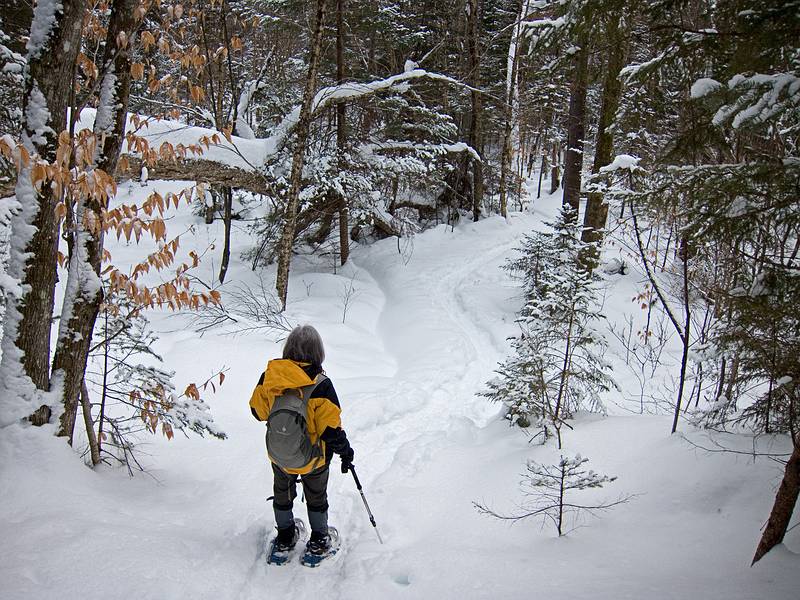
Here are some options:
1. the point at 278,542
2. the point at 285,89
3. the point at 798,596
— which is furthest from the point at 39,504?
the point at 285,89

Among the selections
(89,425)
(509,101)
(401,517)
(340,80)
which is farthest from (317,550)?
(509,101)

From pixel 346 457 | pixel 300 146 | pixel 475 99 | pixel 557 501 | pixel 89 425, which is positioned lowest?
pixel 557 501

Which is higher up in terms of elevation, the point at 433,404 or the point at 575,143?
the point at 575,143

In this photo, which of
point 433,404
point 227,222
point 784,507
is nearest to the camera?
point 784,507

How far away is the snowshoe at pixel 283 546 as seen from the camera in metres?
3.67

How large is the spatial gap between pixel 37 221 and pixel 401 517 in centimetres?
384

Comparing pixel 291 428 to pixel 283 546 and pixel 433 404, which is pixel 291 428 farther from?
pixel 433 404

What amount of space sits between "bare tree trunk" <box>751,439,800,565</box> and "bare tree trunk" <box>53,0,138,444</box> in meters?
4.78

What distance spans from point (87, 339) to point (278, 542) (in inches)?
88.6

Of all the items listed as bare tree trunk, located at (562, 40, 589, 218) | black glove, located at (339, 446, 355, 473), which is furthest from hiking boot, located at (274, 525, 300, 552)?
bare tree trunk, located at (562, 40, 589, 218)

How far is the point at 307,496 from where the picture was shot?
379cm

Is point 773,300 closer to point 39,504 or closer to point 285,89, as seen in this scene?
point 39,504

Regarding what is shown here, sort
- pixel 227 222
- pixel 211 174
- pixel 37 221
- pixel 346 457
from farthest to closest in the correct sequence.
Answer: pixel 227 222 < pixel 211 174 < pixel 346 457 < pixel 37 221

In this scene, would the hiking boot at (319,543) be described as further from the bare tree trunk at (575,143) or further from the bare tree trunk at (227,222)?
the bare tree trunk at (227,222)
